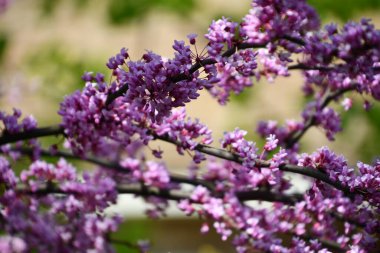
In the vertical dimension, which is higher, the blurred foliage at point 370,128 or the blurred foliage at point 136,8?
the blurred foliage at point 136,8

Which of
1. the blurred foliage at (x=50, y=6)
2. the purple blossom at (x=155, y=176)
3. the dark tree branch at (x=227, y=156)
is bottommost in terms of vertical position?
the dark tree branch at (x=227, y=156)

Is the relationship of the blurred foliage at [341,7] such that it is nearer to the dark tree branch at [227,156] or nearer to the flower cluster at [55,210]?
the flower cluster at [55,210]

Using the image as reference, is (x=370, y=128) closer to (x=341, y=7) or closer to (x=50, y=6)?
(x=341, y=7)

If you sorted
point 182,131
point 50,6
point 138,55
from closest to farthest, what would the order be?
1. point 182,131
2. point 50,6
3. point 138,55

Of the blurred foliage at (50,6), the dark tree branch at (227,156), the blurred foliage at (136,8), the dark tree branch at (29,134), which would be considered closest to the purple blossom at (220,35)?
the dark tree branch at (227,156)

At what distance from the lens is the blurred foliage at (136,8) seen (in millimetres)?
7766

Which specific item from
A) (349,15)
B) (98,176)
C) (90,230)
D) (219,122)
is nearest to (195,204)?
(90,230)

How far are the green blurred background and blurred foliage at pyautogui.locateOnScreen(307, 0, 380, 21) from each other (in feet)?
0.03

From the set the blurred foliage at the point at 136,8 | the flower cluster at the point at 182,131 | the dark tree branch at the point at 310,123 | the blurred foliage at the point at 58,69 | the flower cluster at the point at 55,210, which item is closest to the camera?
the flower cluster at the point at 182,131

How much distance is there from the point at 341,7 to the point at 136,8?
7.28 feet

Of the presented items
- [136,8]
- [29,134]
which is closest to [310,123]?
[29,134]

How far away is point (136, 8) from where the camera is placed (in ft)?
25.6

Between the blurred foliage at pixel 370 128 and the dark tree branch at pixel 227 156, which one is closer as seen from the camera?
the dark tree branch at pixel 227 156

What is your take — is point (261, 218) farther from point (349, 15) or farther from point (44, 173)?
point (349, 15)
